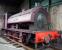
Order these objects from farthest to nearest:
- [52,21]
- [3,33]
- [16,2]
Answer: [16,2] < [3,33] < [52,21]

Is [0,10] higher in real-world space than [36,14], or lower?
higher

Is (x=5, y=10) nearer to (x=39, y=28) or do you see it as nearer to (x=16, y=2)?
(x=16, y=2)

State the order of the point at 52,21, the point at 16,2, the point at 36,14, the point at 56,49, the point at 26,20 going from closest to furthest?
the point at 56,49
the point at 36,14
the point at 26,20
the point at 52,21
the point at 16,2

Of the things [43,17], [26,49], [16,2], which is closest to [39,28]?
[43,17]

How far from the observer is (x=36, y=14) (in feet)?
30.5

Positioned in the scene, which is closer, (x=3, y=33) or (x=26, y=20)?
(x=26, y=20)

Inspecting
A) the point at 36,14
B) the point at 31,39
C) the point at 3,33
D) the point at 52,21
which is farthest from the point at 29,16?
the point at 3,33

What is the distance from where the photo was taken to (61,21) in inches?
400

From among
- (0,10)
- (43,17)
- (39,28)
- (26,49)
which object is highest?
(0,10)

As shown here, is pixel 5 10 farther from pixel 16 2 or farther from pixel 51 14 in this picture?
pixel 51 14

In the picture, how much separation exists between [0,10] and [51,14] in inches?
283

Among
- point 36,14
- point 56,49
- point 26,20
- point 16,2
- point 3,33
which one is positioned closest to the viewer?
point 56,49

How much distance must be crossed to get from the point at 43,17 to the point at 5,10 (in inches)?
327

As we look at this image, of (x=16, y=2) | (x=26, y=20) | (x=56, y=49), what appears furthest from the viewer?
(x=16, y=2)
